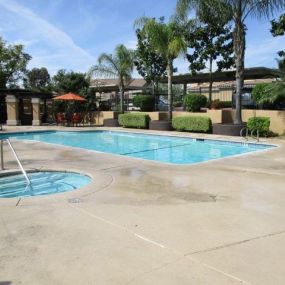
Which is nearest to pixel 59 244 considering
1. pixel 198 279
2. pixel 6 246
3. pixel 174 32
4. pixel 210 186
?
pixel 6 246

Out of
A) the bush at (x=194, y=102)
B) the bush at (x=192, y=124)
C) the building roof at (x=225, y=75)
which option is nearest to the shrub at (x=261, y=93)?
the bush at (x=192, y=124)

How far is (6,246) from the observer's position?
13.8 ft

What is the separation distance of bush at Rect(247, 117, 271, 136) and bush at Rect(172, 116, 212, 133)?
8.66ft

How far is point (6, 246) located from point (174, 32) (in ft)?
59.0

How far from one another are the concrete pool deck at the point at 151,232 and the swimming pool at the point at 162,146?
4.67 metres

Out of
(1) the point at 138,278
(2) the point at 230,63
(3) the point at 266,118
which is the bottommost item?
(1) the point at 138,278

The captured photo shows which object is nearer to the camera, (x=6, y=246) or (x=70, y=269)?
(x=70, y=269)

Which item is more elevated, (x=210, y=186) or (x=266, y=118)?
(x=266, y=118)

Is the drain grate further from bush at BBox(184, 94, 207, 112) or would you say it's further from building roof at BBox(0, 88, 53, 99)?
building roof at BBox(0, 88, 53, 99)

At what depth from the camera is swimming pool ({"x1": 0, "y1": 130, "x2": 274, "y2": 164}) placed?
1296cm

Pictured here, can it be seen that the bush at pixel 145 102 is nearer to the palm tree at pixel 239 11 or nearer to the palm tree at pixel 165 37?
the palm tree at pixel 165 37

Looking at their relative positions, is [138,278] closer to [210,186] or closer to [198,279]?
[198,279]

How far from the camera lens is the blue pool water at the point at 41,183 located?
24.8 feet

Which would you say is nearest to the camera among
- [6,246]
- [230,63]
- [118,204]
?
[6,246]
